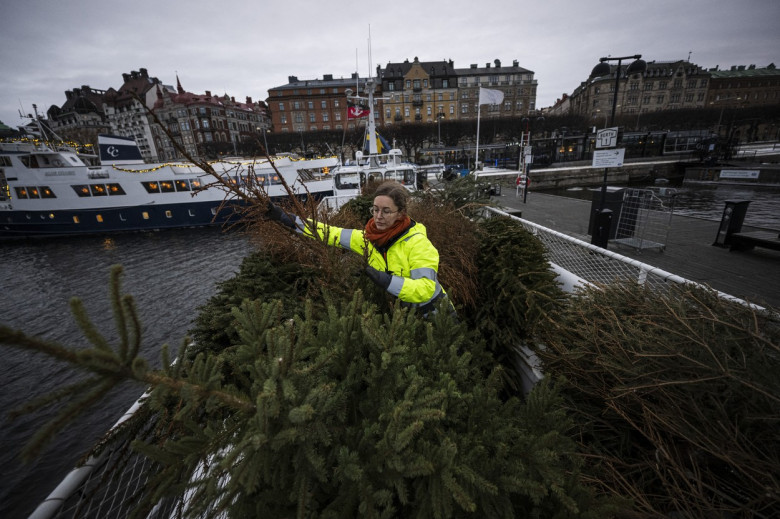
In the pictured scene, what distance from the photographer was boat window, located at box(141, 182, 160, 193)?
20447mm

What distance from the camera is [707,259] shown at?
6.56m

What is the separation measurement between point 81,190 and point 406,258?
89.2ft

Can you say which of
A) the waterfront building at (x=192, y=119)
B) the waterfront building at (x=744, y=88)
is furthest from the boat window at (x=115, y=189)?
the waterfront building at (x=744, y=88)

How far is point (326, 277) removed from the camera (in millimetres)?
2564

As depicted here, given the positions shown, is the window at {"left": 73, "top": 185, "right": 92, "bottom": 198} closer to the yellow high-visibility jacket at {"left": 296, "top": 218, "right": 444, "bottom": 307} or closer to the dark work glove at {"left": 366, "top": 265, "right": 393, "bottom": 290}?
the yellow high-visibility jacket at {"left": 296, "top": 218, "right": 444, "bottom": 307}

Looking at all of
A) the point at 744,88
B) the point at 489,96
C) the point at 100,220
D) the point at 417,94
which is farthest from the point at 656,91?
the point at 100,220

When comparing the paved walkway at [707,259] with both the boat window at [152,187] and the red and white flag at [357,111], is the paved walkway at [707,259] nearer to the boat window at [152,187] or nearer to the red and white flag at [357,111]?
the red and white flag at [357,111]

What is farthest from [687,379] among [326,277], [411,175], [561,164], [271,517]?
[561,164]

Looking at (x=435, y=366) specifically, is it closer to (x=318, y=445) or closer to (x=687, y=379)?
(x=318, y=445)

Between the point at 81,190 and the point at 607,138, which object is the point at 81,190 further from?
the point at 607,138

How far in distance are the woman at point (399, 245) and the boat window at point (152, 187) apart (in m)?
23.5

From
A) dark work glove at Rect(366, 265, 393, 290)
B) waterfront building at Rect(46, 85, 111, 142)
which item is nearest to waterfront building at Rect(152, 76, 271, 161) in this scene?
waterfront building at Rect(46, 85, 111, 142)

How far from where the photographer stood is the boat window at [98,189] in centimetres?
2017

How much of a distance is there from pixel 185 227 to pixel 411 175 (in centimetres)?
1773
